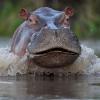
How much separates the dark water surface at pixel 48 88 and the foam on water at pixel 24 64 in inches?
9.8

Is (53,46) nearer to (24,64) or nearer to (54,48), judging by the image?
(54,48)

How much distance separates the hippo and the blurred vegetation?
522 inches

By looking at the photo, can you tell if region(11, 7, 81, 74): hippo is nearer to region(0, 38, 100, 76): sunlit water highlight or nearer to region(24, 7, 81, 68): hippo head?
region(24, 7, 81, 68): hippo head

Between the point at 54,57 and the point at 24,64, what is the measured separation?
2.29 feet

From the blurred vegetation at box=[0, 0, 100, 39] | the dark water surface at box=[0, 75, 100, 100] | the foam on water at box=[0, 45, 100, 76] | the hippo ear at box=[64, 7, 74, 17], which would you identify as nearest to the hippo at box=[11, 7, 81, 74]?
the hippo ear at box=[64, 7, 74, 17]

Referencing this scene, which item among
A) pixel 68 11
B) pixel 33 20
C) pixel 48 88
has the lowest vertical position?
pixel 48 88

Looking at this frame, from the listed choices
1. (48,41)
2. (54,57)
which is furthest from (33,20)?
(48,41)

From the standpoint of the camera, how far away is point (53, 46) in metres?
8.22

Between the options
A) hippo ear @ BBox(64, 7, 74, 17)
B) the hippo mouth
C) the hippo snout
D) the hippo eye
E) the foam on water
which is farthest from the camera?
hippo ear @ BBox(64, 7, 74, 17)

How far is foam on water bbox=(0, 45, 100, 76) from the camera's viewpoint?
9.06 m

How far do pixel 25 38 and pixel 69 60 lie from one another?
0.96 meters

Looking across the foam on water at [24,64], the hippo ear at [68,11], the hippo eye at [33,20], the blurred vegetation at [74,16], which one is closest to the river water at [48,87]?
the foam on water at [24,64]

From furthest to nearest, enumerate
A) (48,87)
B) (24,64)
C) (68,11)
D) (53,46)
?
(68,11) → (24,64) → (53,46) → (48,87)

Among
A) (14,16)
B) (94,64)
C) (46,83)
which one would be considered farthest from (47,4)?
(46,83)
